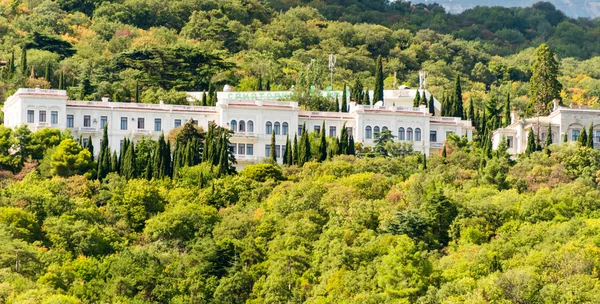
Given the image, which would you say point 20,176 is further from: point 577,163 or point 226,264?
point 577,163

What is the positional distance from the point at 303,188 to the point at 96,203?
440 inches

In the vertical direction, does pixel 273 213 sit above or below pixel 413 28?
below

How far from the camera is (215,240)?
79.8m

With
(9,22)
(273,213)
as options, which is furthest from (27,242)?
(9,22)

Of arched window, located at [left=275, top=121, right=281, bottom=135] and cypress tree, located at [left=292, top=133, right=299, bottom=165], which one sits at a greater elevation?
arched window, located at [left=275, top=121, right=281, bottom=135]

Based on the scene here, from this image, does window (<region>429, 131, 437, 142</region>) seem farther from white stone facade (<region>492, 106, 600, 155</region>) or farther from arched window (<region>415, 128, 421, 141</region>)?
white stone facade (<region>492, 106, 600, 155</region>)

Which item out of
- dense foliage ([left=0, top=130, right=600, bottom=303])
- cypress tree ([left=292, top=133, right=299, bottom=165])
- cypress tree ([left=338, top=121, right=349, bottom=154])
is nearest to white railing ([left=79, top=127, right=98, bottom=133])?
dense foliage ([left=0, top=130, right=600, bottom=303])

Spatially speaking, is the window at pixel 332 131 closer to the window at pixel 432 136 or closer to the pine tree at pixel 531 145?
the window at pixel 432 136

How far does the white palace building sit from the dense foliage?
9.31 feet

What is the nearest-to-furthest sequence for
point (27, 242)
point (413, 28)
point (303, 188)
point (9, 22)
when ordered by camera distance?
1. point (27, 242)
2. point (303, 188)
3. point (9, 22)
4. point (413, 28)

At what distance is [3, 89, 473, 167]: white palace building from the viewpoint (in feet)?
297

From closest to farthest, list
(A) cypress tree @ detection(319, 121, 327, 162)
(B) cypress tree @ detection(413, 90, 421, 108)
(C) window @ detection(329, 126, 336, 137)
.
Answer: (A) cypress tree @ detection(319, 121, 327, 162) < (C) window @ detection(329, 126, 336, 137) < (B) cypress tree @ detection(413, 90, 421, 108)

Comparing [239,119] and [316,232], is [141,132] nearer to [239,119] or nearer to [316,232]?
[239,119]

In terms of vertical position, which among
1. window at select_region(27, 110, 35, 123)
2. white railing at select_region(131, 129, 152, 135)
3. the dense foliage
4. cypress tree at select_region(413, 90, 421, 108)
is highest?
cypress tree at select_region(413, 90, 421, 108)
